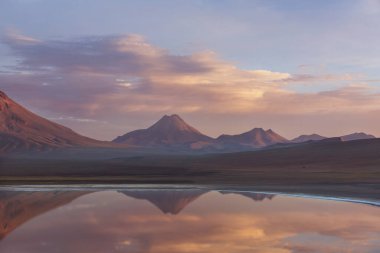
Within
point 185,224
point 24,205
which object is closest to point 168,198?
point 24,205

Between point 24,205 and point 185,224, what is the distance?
11.4m

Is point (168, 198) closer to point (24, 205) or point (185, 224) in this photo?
point (24, 205)

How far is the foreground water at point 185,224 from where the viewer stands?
1648cm

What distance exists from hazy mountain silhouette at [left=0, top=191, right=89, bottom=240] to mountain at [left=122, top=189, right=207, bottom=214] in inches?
161

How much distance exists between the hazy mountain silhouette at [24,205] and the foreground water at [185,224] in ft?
0.14

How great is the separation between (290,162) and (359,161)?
14.3 meters

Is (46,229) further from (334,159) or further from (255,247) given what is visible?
(334,159)

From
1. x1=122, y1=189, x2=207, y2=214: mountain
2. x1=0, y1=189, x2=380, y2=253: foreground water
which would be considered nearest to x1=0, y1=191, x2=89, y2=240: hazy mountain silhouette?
x1=0, y1=189, x2=380, y2=253: foreground water

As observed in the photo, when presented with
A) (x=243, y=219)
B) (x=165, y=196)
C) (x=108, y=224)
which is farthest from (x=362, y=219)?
(x=165, y=196)

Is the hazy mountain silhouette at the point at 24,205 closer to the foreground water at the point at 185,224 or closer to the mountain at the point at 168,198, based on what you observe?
the foreground water at the point at 185,224

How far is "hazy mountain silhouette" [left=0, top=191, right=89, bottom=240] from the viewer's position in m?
22.4

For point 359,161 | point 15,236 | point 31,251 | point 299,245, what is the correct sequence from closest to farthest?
1. point 31,251
2. point 299,245
3. point 15,236
4. point 359,161

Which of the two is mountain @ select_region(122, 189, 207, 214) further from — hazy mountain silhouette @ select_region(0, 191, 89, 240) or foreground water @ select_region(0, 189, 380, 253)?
hazy mountain silhouette @ select_region(0, 191, 89, 240)

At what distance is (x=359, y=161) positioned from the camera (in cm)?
10025
